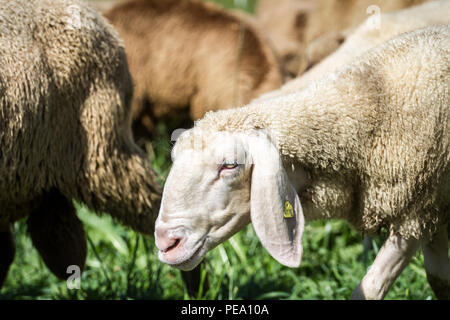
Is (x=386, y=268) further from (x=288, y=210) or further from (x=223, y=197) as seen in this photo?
(x=223, y=197)

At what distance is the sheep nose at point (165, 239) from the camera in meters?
2.43

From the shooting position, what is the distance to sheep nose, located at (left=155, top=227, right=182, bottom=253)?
2432 mm

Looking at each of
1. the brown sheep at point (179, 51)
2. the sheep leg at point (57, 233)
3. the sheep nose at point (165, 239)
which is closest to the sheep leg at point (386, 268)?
the sheep nose at point (165, 239)

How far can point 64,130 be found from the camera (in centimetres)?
312

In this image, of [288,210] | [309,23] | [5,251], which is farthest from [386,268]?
[309,23]

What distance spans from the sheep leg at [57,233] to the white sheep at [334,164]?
1172 millimetres

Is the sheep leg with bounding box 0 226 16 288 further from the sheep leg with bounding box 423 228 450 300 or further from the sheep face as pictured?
the sheep leg with bounding box 423 228 450 300

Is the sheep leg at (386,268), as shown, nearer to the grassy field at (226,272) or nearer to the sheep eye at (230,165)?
the grassy field at (226,272)

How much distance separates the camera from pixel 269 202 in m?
2.35

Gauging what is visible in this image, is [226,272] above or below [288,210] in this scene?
below

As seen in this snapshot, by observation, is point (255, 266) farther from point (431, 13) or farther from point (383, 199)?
point (431, 13)

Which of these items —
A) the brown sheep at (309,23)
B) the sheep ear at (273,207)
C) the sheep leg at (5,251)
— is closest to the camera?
the sheep ear at (273,207)

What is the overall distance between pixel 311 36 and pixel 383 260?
382 centimetres

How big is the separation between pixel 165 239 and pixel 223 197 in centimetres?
28
